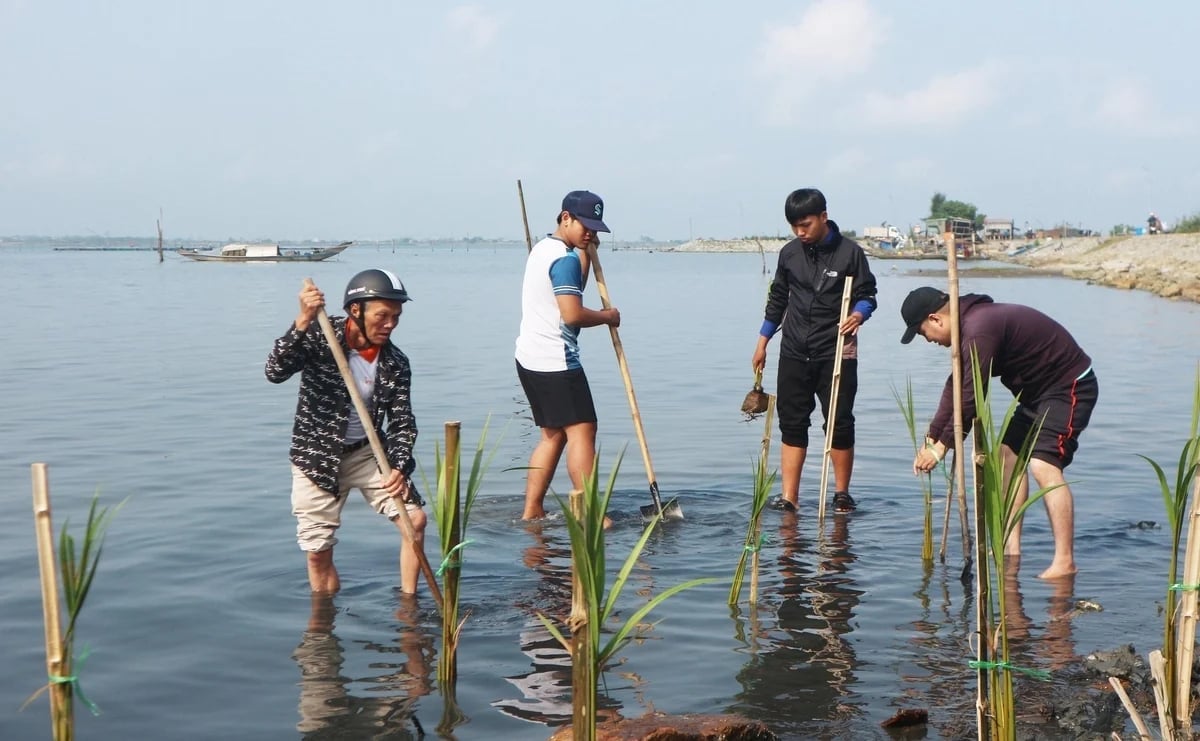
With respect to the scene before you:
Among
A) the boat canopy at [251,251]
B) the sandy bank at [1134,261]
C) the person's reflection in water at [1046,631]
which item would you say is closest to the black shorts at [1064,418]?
the person's reflection in water at [1046,631]

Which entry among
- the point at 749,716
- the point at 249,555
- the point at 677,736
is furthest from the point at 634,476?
the point at 677,736

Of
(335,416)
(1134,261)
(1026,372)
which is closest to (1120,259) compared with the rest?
(1134,261)

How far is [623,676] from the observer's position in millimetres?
5027

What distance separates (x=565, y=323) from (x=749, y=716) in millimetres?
3034

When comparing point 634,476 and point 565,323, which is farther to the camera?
point 634,476

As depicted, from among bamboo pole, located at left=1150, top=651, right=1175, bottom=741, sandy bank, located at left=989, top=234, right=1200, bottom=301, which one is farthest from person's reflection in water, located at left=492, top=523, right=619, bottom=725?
sandy bank, located at left=989, top=234, right=1200, bottom=301

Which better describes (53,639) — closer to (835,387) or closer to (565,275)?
(565,275)

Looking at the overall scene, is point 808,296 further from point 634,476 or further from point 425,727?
point 425,727

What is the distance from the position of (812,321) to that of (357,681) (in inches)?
158

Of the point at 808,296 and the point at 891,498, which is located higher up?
the point at 808,296

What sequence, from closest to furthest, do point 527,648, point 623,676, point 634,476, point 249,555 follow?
point 623,676 < point 527,648 < point 249,555 < point 634,476

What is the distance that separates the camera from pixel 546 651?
209 inches

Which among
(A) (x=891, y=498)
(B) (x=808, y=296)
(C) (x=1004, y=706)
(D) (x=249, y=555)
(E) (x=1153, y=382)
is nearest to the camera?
(C) (x=1004, y=706)

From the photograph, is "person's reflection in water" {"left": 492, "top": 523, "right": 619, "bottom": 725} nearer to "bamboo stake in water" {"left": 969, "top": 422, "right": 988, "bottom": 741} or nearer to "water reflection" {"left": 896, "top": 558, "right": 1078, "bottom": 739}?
"water reflection" {"left": 896, "top": 558, "right": 1078, "bottom": 739}
